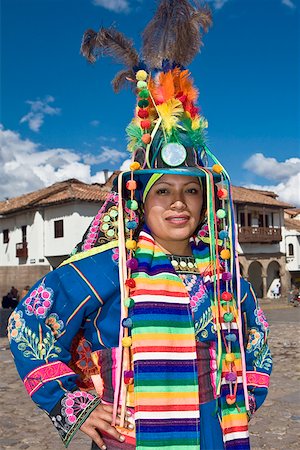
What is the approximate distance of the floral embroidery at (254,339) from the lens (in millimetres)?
2199

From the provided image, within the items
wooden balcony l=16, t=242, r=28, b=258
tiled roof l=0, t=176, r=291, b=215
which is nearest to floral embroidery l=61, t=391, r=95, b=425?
tiled roof l=0, t=176, r=291, b=215

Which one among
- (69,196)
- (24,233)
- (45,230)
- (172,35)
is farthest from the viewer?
(24,233)

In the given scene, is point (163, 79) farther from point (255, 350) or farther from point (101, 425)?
point (101, 425)

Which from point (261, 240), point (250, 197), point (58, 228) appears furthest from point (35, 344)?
point (250, 197)

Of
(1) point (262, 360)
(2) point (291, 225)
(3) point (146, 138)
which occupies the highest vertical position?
(2) point (291, 225)

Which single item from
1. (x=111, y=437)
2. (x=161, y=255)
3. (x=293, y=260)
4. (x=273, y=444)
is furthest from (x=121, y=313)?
(x=293, y=260)

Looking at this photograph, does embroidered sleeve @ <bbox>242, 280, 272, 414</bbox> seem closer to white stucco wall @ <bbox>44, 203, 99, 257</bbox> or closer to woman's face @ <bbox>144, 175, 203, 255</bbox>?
woman's face @ <bbox>144, 175, 203, 255</bbox>

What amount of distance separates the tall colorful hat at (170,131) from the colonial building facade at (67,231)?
24724mm

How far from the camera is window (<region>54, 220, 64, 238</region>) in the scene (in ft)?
92.5

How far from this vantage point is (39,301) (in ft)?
6.23

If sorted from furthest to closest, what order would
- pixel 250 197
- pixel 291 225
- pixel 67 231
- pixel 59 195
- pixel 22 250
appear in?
pixel 291 225
pixel 250 197
pixel 22 250
pixel 59 195
pixel 67 231

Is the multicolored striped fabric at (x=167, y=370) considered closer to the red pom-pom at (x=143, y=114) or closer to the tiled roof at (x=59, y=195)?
the red pom-pom at (x=143, y=114)

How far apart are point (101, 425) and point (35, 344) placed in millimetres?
373

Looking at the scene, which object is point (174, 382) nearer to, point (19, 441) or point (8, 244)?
point (19, 441)
